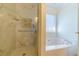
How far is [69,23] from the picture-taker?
76 cm

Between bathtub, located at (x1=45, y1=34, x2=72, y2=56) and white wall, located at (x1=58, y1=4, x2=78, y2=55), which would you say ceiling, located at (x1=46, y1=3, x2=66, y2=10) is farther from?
bathtub, located at (x1=45, y1=34, x2=72, y2=56)

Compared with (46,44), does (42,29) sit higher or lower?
higher

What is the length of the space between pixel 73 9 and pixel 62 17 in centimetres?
9

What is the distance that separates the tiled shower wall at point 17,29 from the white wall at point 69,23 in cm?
20

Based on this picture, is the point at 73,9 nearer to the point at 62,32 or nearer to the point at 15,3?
the point at 62,32

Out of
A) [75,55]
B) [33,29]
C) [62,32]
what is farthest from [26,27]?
[75,55]

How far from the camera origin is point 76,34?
2.44 feet

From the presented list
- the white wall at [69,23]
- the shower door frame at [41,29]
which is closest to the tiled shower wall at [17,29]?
the shower door frame at [41,29]

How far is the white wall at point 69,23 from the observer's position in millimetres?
748

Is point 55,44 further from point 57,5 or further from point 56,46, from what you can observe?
point 57,5

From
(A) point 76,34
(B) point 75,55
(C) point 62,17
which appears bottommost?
(B) point 75,55

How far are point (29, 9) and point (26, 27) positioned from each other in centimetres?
14

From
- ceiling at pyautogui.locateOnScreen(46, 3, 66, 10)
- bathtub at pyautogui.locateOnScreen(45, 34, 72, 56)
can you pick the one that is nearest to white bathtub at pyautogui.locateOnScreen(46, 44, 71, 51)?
bathtub at pyautogui.locateOnScreen(45, 34, 72, 56)

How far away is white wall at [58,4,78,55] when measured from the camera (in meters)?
0.75
